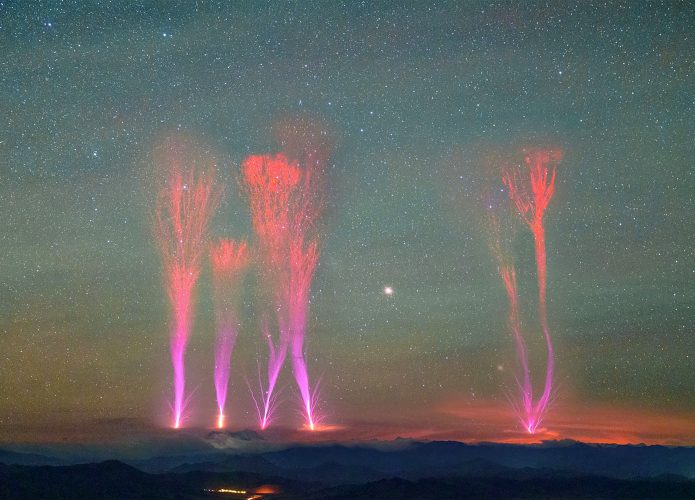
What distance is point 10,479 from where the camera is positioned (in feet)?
625

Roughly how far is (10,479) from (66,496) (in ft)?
54.2

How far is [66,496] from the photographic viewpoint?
19138 cm
